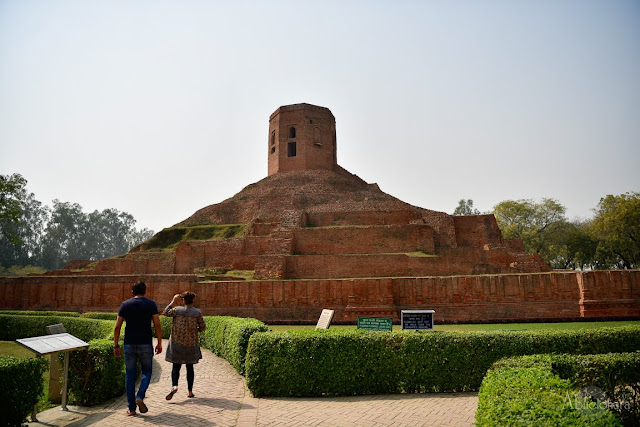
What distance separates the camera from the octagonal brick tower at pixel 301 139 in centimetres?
3553

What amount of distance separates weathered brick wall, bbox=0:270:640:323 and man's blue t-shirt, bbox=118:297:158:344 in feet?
30.3

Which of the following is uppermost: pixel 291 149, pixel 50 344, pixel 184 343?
pixel 291 149

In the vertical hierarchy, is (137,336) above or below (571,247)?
below

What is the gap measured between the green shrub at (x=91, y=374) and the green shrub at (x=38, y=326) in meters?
6.01

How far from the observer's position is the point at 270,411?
5.13 meters

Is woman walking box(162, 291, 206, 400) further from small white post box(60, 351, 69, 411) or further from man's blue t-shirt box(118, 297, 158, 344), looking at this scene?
small white post box(60, 351, 69, 411)

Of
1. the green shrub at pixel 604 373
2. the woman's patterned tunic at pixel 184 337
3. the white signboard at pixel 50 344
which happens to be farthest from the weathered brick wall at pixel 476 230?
the white signboard at pixel 50 344

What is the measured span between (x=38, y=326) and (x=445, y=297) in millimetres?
11963

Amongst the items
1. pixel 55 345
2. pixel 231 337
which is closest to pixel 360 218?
pixel 231 337

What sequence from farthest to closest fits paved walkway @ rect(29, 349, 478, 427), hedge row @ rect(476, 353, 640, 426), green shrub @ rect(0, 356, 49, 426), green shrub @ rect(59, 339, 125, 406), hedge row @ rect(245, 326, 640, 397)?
hedge row @ rect(245, 326, 640, 397)
green shrub @ rect(59, 339, 125, 406)
paved walkway @ rect(29, 349, 478, 427)
green shrub @ rect(0, 356, 49, 426)
hedge row @ rect(476, 353, 640, 426)

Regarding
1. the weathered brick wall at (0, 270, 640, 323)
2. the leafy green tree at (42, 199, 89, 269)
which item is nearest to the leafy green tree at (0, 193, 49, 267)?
the leafy green tree at (42, 199, 89, 269)

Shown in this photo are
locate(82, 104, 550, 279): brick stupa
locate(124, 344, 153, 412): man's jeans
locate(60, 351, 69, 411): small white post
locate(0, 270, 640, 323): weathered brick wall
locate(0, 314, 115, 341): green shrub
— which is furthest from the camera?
locate(82, 104, 550, 279): brick stupa

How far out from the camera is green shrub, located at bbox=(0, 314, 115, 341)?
11.5 metres

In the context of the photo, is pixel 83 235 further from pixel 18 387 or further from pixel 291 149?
pixel 18 387
